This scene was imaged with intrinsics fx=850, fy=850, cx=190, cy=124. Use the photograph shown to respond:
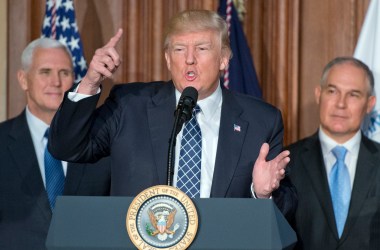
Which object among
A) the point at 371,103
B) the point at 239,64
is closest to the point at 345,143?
the point at 371,103

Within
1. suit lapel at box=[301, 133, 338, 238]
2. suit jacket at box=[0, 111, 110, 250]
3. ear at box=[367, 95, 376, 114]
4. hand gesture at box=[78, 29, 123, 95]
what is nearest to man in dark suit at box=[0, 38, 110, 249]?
suit jacket at box=[0, 111, 110, 250]

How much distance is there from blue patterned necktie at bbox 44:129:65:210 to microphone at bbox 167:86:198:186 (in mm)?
1508

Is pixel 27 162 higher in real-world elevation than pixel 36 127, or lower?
lower

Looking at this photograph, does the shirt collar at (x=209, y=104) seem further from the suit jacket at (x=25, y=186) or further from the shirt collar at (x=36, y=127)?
the shirt collar at (x=36, y=127)

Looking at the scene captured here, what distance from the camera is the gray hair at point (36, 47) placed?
4266mm

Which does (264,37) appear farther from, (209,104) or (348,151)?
(209,104)

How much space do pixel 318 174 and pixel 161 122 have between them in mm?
1271

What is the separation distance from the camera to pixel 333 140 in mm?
4195

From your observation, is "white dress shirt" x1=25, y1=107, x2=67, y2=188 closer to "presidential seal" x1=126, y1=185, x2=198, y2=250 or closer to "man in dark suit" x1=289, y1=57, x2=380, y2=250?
"man in dark suit" x1=289, y1=57, x2=380, y2=250

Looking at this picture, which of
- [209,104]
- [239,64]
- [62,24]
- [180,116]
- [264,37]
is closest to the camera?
[180,116]

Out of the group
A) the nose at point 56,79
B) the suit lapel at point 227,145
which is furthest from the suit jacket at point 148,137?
the nose at point 56,79

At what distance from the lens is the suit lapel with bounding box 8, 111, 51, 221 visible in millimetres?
3818

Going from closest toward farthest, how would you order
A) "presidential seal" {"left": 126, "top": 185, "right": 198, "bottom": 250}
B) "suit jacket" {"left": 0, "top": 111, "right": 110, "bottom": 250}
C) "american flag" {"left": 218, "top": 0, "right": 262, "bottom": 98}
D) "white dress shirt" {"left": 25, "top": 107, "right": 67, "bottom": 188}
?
1. "presidential seal" {"left": 126, "top": 185, "right": 198, "bottom": 250}
2. "suit jacket" {"left": 0, "top": 111, "right": 110, "bottom": 250}
3. "white dress shirt" {"left": 25, "top": 107, "right": 67, "bottom": 188}
4. "american flag" {"left": 218, "top": 0, "right": 262, "bottom": 98}

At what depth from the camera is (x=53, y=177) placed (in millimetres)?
3914
